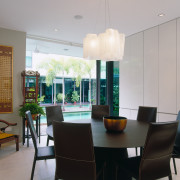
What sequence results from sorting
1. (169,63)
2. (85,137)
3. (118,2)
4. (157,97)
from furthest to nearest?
(157,97) → (169,63) → (118,2) → (85,137)

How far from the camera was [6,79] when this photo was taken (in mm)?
4293

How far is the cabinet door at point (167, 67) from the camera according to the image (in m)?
3.71

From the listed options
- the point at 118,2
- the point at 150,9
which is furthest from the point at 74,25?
the point at 150,9

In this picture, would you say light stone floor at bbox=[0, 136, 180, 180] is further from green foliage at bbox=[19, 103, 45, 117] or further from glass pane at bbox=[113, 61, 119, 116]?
glass pane at bbox=[113, 61, 119, 116]

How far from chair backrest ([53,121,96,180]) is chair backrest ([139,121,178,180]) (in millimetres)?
488

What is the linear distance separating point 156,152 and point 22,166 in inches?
90.4

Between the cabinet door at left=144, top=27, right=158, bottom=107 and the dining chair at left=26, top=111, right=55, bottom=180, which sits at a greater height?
the cabinet door at left=144, top=27, right=158, bottom=107

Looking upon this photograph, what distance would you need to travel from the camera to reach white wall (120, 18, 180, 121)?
370cm

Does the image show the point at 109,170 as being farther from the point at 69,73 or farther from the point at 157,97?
the point at 69,73

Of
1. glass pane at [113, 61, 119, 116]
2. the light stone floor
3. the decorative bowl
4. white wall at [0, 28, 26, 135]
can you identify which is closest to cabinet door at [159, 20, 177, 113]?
the light stone floor

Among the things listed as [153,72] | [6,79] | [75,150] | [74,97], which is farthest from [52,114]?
[74,97]

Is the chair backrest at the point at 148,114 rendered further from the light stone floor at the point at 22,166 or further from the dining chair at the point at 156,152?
the dining chair at the point at 156,152

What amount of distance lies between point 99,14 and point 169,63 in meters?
1.82

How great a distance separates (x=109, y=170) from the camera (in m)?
2.15
